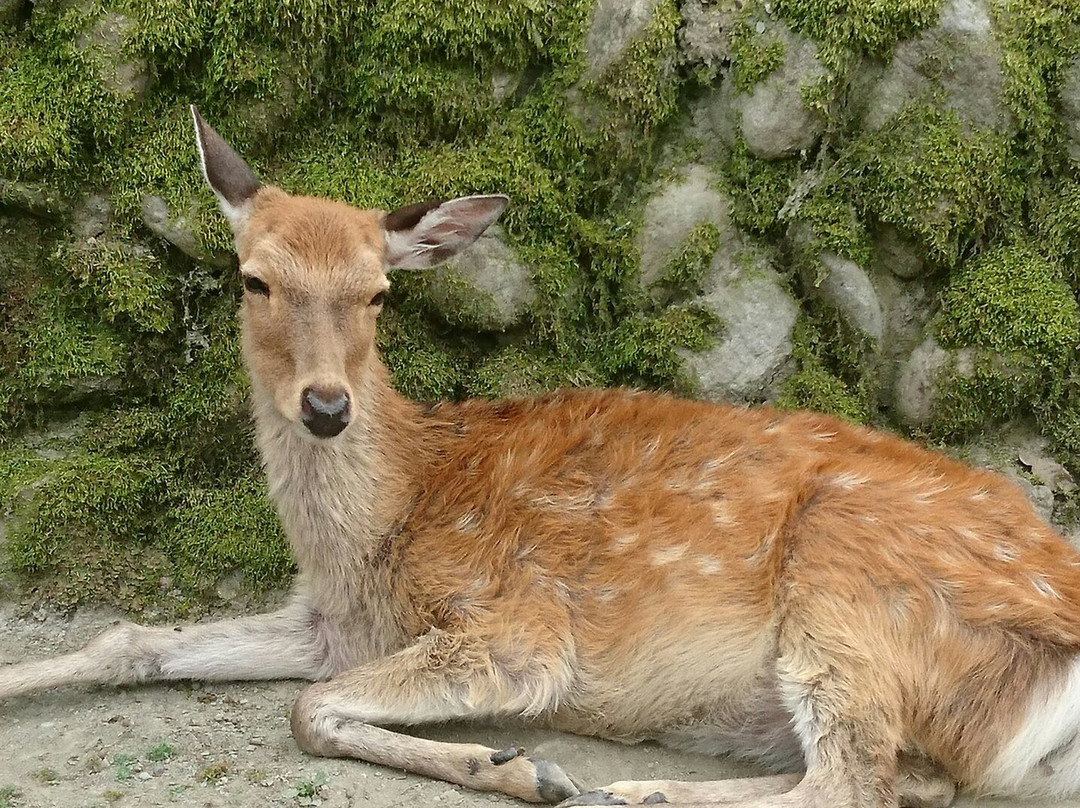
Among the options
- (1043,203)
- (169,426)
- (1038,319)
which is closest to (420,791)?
(169,426)

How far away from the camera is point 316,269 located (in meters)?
4.44

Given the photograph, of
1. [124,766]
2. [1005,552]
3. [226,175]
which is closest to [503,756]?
[124,766]

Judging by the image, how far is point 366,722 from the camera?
4375 millimetres

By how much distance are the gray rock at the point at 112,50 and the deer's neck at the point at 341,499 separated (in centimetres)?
199

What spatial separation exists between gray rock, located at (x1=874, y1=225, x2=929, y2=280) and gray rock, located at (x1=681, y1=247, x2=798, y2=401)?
59 centimetres

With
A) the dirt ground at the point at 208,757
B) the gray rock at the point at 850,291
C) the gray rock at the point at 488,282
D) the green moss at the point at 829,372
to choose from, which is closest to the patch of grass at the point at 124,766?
the dirt ground at the point at 208,757

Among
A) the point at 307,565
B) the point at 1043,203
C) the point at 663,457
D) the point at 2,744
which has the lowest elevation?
the point at 2,744

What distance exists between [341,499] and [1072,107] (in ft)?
14.7

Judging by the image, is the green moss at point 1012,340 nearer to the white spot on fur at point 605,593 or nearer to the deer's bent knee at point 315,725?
the white spot on fur at point 605,593

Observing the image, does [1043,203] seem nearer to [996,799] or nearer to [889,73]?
[889,73]

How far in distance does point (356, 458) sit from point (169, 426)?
1.55 m

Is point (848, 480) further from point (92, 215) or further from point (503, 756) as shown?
point (92, 215)

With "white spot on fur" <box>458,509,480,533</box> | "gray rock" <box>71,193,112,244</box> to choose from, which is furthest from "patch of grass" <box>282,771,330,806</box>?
"gray rock" <box>71,193,112,244</box>

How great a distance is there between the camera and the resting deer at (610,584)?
4137 mm
